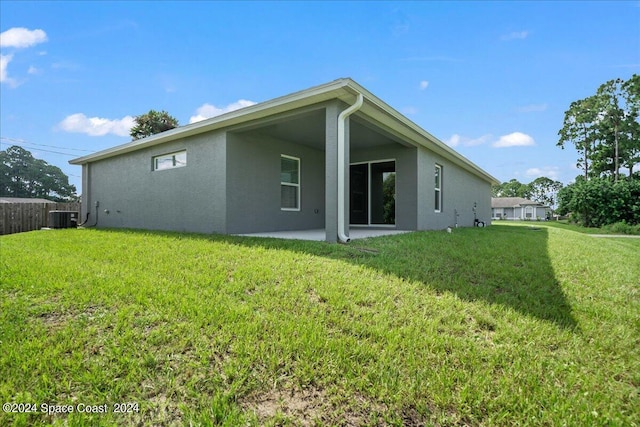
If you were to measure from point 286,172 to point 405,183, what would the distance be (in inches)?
135

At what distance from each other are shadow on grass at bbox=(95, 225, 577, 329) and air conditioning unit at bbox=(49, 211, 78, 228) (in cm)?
780

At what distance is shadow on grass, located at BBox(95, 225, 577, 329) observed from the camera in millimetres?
3205

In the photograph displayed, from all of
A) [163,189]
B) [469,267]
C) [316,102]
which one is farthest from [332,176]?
[163,189]

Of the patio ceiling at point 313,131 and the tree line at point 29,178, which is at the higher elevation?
the tree line at point 29,178

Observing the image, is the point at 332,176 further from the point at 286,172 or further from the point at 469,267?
the point at 286,172

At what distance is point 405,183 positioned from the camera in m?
8.71

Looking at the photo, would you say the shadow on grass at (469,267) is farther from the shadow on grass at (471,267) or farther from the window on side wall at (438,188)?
the window on side wall at (438,188)

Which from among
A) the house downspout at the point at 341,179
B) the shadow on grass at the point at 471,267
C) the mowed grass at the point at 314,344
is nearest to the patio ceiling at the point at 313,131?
the house downspout at the point at 341,179

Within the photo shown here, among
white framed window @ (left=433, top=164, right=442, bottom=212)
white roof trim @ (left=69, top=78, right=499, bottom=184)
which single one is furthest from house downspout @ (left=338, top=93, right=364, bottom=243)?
white framed window @ (left=433, top=164, right=442, bottom=212)

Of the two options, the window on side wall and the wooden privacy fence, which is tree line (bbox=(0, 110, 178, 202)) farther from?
the window on side wall

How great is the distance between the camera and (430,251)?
5238mm

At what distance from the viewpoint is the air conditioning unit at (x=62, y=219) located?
999cm

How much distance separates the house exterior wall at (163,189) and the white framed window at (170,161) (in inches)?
4.9

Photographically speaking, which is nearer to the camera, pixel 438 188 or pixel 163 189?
pixel 163 189
